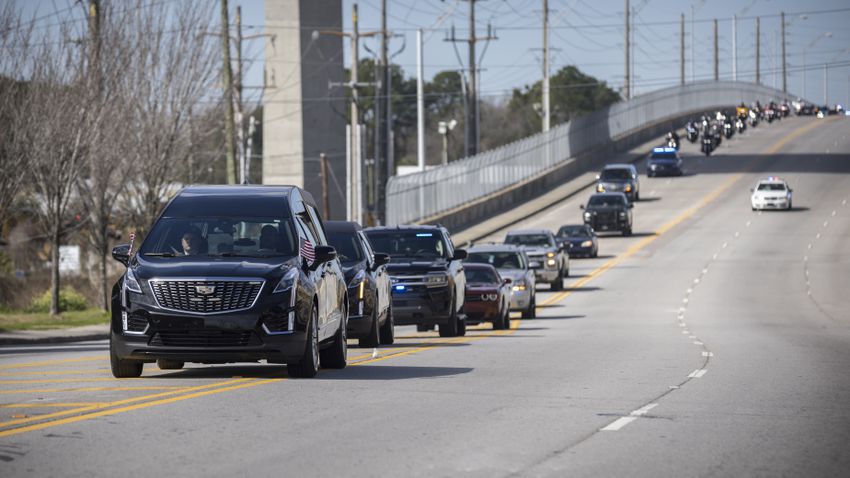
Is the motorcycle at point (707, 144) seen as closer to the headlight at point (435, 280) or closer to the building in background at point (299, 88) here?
the building in background at point (299, 88)

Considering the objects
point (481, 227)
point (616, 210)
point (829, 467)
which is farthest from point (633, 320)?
point (481, 227)

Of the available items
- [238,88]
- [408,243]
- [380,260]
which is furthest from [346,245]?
[238,88]

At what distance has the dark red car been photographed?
31.7 m

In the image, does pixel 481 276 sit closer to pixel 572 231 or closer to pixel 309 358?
pixel 309 358

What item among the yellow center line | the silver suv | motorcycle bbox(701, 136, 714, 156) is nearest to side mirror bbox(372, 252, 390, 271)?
the yellow center line

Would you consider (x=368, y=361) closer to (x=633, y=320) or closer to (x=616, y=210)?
(x=633, y=320)

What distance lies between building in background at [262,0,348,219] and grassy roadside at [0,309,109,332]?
46498 millimetres

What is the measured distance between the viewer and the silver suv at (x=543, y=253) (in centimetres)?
4916

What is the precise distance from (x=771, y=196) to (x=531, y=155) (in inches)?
838

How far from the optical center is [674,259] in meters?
60.9

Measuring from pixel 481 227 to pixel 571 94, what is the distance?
118 metres

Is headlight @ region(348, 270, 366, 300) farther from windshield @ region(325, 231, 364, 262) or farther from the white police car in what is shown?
the white police car

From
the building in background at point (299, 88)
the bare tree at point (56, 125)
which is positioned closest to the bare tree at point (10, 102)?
the bare tree at point (56, 125)

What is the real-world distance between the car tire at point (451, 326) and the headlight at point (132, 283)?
40.8ft
